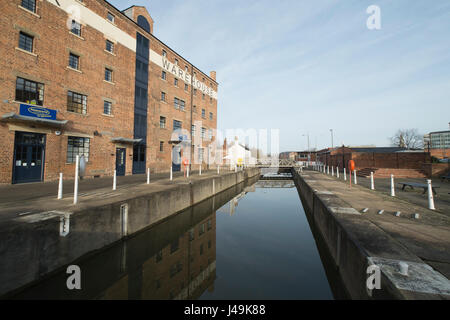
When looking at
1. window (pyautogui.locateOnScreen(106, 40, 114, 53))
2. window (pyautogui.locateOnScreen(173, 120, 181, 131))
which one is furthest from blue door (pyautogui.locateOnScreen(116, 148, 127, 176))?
window (pyautogui.locateOnScreen(106, 40, 114, 53))

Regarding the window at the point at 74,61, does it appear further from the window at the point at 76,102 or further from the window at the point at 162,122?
the window at the point at 162,122

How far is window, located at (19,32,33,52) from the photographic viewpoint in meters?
11.8

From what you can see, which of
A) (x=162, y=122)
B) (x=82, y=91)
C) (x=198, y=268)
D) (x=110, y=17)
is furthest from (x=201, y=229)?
(x=110, y=17)

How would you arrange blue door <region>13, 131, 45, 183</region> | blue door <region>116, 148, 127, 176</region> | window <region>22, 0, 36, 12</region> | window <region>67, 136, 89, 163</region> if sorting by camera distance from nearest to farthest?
blue door <region>13, 131, 45, 183</region> → window <region>22, 0, 36, 12</region> → window <region>67, 136, 89, 163</region> → blue door <region>116, 148, 127, 176</region>

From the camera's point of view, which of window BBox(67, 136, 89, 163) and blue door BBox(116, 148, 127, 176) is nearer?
window BBox(67, 136, 89, 163)

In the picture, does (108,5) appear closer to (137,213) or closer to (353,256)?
(137,213)

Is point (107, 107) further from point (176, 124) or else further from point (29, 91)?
point (176, 124)

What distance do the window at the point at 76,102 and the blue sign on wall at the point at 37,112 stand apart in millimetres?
1584

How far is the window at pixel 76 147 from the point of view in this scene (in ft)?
45.9

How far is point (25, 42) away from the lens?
474 inches

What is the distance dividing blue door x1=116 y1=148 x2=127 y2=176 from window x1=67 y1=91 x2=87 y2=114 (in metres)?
4.24

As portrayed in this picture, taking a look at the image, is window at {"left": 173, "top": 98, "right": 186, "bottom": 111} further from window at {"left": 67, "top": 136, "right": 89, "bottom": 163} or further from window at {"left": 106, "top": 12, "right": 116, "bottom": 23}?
window at {"left": 67, "top": 136, "right": 89, "bottom": 163}

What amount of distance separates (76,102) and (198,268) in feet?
50.3
